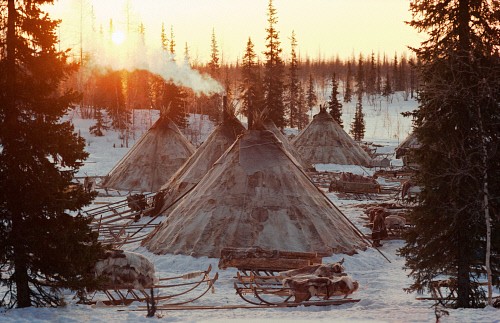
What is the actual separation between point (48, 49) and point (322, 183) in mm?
33773

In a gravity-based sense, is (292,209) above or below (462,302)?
above

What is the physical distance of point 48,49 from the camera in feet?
43.2

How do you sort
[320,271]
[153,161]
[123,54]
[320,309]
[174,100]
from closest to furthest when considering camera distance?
[320,309], [320,271], [153,161], [174,100], [123,54]

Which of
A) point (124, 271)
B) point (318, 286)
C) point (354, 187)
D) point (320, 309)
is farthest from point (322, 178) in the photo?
point (124, 271)

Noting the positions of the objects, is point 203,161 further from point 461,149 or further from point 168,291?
point 461,149

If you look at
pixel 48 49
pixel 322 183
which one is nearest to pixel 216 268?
pixel 48 49

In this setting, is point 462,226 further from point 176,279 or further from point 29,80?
point 29,80

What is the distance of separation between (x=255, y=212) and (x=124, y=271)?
253 inches

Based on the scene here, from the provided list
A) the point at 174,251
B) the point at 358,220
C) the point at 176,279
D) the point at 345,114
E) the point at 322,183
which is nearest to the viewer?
the point at 176,279

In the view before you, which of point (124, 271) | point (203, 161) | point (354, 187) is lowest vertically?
point (124, 271)

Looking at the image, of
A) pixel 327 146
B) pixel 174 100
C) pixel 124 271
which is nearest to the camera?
pixel 124 271

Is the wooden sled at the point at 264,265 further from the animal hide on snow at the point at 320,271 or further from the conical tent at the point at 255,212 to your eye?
the conical tent at the point at 255,212

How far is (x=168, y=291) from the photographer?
1628 cm

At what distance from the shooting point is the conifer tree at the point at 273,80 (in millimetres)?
79500
